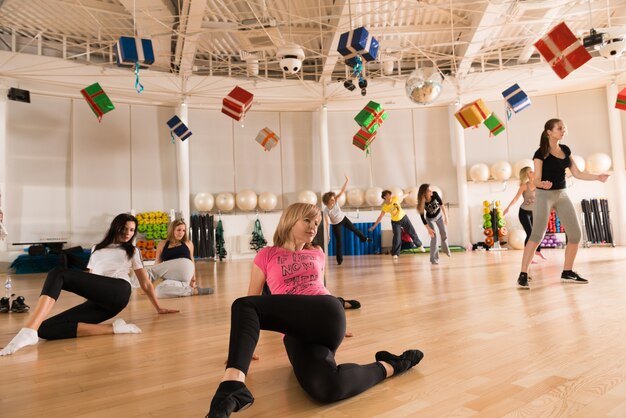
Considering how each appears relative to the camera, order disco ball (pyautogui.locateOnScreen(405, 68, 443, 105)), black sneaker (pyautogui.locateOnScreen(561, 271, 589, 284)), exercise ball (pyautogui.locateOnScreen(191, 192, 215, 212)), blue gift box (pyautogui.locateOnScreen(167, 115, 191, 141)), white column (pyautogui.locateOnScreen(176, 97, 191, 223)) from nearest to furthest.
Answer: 1. black sneaker (pyautogui.locateOnScreen(561, 271, 589, 284))
2. disco ball (pyautogui.locateOnScreen(405, 68, 443, 105))
3. blue gift box (pyautogui.locateOnScreen(167, 115, 191, 141))
4. white column (pyautogui.locateOnScreen(176, 97, 191, 223))
5. exercise ball (pyautogui.locateOnScreen(191, 192, 215, 212))

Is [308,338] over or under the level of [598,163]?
under

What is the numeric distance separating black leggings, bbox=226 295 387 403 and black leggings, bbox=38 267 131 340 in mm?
1754

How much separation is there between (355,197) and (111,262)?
31.7 feet

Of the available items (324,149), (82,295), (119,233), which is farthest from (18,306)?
(324,149)

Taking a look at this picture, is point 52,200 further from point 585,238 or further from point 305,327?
point 585,238

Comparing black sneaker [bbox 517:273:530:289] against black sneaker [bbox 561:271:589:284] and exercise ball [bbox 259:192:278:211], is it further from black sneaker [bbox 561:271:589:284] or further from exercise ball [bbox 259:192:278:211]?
exercise ball [bbox 259:192:278:211]

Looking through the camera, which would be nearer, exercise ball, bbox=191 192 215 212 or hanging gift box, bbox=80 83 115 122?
hanging gift box, bbox=80 83 115 122

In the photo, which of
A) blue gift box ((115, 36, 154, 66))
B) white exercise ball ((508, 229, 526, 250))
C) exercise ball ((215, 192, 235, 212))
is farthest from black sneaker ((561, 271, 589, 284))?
exercise ball ((215, 192, 235, 212))

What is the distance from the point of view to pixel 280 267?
2002mm

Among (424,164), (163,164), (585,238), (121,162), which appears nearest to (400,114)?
(424,164)

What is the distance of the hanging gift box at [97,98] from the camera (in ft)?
28.5

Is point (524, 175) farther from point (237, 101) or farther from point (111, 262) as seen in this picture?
point (111, 262)

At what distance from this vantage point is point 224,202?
39.7 feet

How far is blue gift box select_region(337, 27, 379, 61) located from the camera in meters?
6.14
